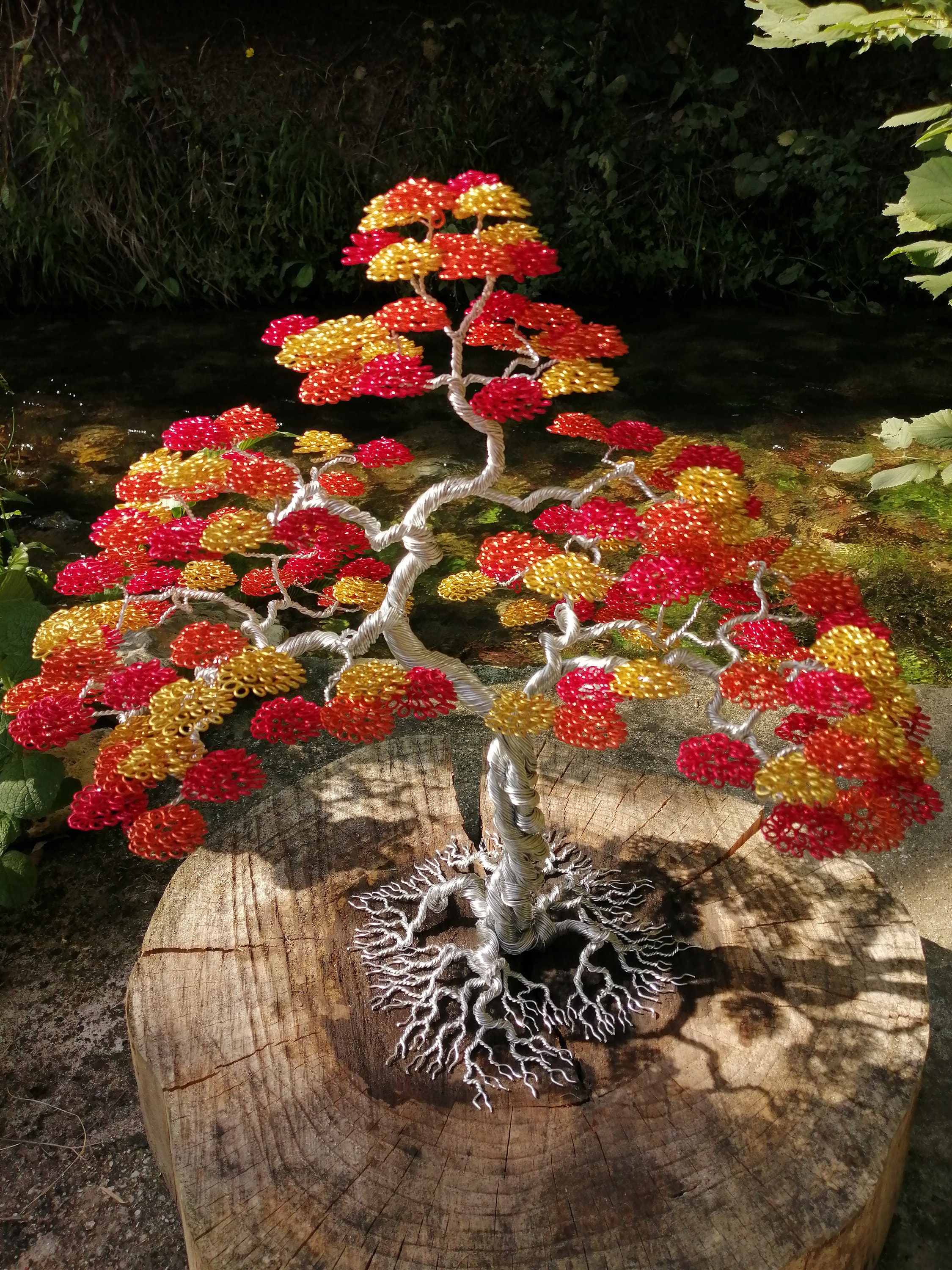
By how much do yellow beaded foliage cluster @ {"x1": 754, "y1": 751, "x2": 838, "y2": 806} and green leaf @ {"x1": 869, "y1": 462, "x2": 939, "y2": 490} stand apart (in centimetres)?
35

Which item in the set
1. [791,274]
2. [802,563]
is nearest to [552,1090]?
[802,563]

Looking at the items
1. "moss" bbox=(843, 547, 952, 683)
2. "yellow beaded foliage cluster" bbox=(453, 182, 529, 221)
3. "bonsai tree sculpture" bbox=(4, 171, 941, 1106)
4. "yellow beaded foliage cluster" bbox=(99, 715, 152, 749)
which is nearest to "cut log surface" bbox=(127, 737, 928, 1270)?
"bonsai tree sculpture" bbox=(4, 171, 941, 1106)

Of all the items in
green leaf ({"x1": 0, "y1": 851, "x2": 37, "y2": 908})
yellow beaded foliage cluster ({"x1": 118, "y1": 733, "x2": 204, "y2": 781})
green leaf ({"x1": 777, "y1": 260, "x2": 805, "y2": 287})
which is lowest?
green leaf ({"x1": 0, "y1": 851, "x2": 37, "y2": 908})

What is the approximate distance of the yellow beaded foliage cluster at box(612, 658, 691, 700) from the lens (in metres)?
1.24

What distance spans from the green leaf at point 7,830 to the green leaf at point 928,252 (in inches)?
72.9

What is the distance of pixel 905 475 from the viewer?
97 cm

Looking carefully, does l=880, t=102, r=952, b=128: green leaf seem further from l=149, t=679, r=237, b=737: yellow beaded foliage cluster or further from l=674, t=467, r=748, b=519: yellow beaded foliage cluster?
l=149, t=679, r=237, b=737: yellow beaded foliage cluster

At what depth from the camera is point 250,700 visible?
2947 millimetres

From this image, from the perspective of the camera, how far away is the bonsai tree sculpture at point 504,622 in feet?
4.00

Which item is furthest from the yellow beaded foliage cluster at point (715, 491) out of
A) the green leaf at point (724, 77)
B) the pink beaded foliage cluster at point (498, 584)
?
the green leaf at point (724, 77)

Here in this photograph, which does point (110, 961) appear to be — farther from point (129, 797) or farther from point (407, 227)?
point (407, 227)

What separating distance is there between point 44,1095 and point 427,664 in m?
1.15

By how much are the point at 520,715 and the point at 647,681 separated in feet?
0.53

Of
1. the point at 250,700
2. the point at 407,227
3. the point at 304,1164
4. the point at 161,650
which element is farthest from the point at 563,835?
the point at 407,227
